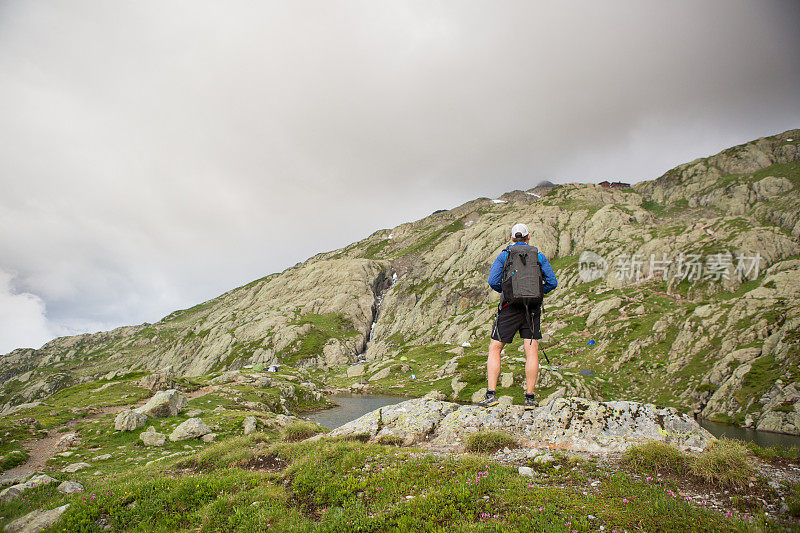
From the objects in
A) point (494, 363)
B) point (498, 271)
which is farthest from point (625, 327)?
point (498, 271)

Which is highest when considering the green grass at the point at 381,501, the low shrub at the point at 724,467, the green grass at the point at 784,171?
the green grass at the point at 784,171

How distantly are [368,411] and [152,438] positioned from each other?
163ft

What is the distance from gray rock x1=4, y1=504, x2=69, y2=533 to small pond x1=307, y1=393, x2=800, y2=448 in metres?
27.6

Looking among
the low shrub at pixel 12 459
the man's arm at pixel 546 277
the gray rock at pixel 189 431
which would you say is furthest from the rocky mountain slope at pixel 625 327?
the low shrub at pixel 12 459

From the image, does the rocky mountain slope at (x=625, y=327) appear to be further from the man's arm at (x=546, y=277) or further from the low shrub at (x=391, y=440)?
the man's arm at (x=546, y=277)

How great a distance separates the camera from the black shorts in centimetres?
1290

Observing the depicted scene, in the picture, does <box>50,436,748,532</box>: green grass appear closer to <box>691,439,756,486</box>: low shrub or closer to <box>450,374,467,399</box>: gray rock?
<box>691,439,756,486</box>: low shrub

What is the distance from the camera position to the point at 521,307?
13.2 m

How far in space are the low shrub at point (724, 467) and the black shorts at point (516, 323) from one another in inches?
221

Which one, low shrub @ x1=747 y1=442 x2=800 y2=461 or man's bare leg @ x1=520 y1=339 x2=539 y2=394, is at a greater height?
man's bare leg @ x1=520 y1=339 x2=539 y2=394

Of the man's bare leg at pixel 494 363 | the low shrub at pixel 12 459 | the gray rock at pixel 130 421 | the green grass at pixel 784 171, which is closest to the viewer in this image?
the man's bare leg at pixel 494 363

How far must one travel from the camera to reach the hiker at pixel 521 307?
12.6m

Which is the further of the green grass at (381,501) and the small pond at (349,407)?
the small pond at (349,407)

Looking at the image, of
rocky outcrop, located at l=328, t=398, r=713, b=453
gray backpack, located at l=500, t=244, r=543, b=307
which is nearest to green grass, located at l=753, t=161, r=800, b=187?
rocky outcrop, located at l=328, t=398, r=713, b=453
